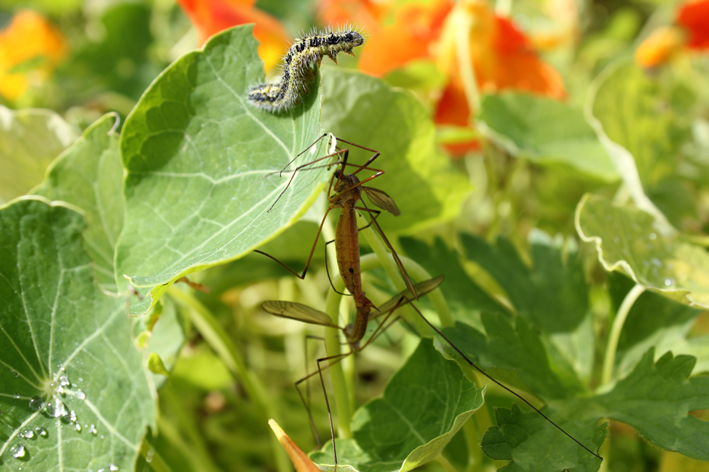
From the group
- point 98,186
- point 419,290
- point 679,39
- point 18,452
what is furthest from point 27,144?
point 679,39

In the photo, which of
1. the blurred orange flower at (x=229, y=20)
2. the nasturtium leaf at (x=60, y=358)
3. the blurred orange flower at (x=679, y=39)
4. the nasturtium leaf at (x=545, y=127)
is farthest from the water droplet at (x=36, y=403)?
the blurred orange flower at (x=679, y=39)

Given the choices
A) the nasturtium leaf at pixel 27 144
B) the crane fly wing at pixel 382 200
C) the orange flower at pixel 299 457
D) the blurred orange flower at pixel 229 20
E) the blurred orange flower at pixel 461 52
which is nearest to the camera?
the orange flower at pixel 299 457

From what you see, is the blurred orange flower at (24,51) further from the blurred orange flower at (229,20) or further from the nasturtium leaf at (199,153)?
the nasturtium leaf at (199,153)

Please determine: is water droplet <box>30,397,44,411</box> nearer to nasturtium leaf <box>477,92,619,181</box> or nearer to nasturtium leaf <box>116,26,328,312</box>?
nasturtium leaf <box>116,26,328,312</box>

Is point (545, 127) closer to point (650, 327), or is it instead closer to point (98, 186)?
point (650, 327)

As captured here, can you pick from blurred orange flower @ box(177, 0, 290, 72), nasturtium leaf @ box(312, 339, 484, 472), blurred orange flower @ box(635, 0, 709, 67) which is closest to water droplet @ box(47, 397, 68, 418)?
nasturtium leaf @ box(312, 339, 484, 472)

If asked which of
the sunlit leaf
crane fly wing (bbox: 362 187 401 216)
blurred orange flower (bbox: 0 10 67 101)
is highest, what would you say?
blurred orange flower (bbox: 0 10 67 101)

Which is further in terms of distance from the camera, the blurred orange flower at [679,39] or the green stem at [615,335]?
the blurred orange flower at [679,39]
